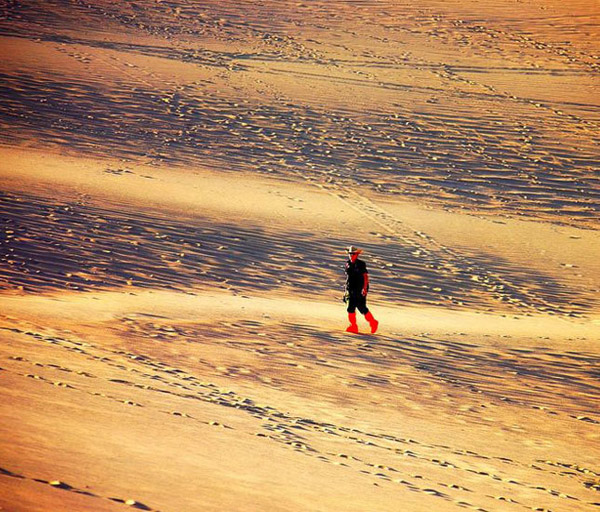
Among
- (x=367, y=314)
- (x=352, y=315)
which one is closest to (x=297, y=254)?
(x=352, y=315)

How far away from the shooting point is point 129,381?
7.14 metres

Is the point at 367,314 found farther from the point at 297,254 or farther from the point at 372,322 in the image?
the point at 297,254

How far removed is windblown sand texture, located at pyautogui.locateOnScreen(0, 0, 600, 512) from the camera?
564 cm

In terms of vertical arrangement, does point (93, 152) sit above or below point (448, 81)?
below

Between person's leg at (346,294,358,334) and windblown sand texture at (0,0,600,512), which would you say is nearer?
windblown sand texture at (0,0,600,512)

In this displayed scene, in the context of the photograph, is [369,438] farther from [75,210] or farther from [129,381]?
[75,210]

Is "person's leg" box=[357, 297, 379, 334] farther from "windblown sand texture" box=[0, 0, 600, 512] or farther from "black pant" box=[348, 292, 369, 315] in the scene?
"windblown sand texture" box=[0, 0, 600, 512]

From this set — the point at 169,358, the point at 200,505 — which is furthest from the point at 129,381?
the point at 200,505

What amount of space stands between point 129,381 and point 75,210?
9001mm

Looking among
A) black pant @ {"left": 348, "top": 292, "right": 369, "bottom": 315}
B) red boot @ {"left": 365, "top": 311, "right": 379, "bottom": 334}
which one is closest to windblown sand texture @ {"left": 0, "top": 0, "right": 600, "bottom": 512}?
red boot @ {"left": 365, "top": 311, "right": 379, "bottom": 334}

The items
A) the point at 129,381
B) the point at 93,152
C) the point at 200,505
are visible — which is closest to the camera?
the point at 200,505

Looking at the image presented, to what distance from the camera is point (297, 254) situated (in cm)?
1463

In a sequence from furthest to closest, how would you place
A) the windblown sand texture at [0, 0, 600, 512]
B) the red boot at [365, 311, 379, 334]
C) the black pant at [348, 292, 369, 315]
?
the red boot at [365, 311, 379, 334]
the black pant at [348, 292, 369, 315]
the windblown sand texture at [0, 0, 600, 512]

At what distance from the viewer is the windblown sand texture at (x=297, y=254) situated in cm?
564
